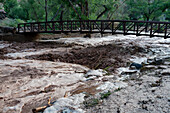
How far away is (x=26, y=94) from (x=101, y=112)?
338 centimetres

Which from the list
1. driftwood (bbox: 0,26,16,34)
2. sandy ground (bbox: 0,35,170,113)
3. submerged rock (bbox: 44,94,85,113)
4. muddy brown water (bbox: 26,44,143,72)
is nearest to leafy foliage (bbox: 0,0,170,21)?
driftwood (bbox: 0,26,16,34)

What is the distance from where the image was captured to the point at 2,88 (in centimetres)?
696

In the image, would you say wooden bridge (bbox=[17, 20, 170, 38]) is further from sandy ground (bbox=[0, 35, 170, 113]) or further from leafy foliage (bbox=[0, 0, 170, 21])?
sandy ground (bbox=[0, 35, 170, 113])

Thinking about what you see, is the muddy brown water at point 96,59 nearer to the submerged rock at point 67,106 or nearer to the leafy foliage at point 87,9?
the submerged rock at point 67,106

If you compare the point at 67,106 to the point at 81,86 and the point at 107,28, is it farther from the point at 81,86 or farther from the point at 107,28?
the point at 107,28

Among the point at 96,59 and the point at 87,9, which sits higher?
the point at 87,9

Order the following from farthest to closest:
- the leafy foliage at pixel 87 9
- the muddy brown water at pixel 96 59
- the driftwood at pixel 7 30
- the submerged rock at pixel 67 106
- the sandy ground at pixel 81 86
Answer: the leafy foliage at pixel 87 9, the driftwood at pixel 7 30, the muddy brown water at pixel 96 59, the sandy ground at pixel 81 86, the submerged rock at pixel 67 106

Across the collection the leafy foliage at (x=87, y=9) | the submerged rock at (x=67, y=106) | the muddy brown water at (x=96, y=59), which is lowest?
the submerged rock at (x=67, y=106)

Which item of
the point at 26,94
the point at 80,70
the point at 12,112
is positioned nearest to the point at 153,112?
the point at 12,112

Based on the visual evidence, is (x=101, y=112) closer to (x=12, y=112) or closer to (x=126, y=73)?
(x=12, y=112)

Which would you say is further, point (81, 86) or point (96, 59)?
point (96, 59)

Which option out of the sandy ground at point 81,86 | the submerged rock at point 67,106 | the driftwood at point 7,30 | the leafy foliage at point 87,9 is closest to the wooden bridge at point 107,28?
the driftwood at point 7,30

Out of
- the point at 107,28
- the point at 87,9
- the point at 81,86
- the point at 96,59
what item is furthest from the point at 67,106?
the point at 87,9

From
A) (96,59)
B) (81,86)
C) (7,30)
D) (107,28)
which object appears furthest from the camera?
(7,30)
